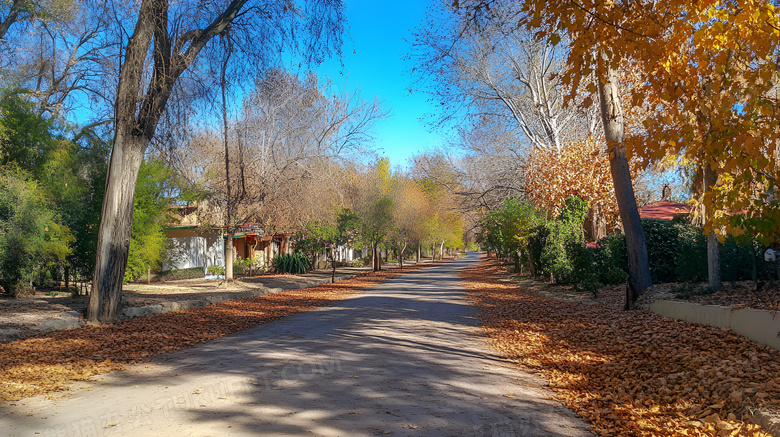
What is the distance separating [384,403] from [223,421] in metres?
1.42

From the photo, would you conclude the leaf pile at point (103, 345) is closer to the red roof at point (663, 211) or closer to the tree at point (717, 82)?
the tree at point (717, 82)

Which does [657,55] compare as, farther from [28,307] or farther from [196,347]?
[28,307]

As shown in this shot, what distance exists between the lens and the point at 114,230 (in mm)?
10477

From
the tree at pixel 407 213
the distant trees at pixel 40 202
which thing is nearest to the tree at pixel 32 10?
the distant trees at pixel 40 202

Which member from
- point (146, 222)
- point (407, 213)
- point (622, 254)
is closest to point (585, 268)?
point (622, 254)

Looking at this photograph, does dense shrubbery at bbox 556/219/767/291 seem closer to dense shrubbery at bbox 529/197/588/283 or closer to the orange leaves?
dense shrubbery at bbox 529/197/588/283

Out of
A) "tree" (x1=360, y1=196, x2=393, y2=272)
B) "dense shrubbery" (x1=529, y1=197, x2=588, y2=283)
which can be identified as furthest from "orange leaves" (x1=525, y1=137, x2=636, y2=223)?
"tree" (x1=360, y1=196, x2=393, y2=272)

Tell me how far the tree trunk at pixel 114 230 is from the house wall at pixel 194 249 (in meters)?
18.9

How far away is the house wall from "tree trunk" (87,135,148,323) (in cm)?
1890

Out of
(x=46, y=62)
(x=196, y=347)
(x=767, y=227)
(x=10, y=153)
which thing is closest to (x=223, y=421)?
(x=196, y=347)

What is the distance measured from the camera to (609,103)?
11.4 m

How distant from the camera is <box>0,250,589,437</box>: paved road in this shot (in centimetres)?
402

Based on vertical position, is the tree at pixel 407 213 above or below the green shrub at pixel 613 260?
above

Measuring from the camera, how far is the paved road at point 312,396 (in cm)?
402
